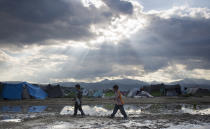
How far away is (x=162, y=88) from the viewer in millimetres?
46625

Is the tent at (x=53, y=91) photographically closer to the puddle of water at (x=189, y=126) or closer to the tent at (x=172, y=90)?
the tent at (x=172, y=90)

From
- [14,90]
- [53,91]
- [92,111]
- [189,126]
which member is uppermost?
[14,90]

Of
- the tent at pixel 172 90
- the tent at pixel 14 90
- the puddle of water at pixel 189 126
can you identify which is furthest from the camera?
the tent at pixel 172 90

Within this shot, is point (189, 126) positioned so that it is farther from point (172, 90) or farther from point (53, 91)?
point (172, 90)

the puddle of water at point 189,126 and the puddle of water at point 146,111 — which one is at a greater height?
the puddle of water at point 146,111

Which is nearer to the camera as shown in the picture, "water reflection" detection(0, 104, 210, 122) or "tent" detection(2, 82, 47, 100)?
"water reflection" detection(0, 104, 210, 122)

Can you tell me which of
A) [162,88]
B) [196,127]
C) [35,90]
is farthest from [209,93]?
[196,127]

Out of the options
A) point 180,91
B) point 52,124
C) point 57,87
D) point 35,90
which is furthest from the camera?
point 180,91

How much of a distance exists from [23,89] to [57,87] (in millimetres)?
7235

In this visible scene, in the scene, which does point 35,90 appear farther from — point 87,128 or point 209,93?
point 209,93

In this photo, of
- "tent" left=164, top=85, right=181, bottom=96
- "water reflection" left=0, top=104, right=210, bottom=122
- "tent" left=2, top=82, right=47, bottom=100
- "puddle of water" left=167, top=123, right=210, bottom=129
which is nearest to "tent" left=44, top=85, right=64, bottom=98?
"tent" left=2, top=82, right=47, bottom=100

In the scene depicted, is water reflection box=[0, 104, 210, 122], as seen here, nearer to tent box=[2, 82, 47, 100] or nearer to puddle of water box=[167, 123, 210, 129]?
puddle of water box=[167, 123, 210, 129]

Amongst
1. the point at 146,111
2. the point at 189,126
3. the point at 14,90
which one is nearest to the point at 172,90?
the point at 14,90

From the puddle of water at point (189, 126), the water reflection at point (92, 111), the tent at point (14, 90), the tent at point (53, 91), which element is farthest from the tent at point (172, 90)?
the puddle of water at point (189, 126)
